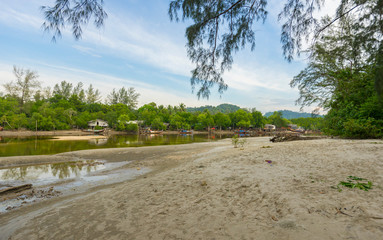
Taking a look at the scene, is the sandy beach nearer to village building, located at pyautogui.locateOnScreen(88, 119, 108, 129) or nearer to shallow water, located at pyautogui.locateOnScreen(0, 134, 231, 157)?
shallow water, located at pyautogui.locateOnScreen(0, 134, 231, 157)

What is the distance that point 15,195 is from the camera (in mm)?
6168

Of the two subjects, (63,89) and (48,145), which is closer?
(48,145)

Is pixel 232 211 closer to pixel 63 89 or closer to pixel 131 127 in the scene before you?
pixel 131 127

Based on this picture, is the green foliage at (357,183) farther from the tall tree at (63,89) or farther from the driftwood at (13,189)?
the tall tree at (63,89)

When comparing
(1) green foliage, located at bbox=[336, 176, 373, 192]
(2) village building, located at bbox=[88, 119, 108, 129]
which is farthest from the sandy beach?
(2) village building, located at bbox=[88, 119, 108, 129]

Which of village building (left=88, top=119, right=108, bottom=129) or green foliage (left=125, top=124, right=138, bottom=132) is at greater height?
village building (left=88, top=119, right=108, bottom=129)

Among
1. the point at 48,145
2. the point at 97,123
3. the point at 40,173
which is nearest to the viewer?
the point at 40,173

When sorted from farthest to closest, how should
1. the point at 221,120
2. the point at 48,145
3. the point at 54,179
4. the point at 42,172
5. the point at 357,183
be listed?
the point at 221,120, the point at 48,145, the point at 42,172, the point at 54,179, the point at 357,183

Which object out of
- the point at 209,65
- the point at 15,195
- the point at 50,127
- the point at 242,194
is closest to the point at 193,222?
the point at 242,194

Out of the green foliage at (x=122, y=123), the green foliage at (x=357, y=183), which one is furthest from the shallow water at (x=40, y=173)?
the green foliage at (x=122, y=123)

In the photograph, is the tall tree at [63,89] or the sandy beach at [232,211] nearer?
the sandy beach at [232,211]

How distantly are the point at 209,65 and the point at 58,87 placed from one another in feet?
307

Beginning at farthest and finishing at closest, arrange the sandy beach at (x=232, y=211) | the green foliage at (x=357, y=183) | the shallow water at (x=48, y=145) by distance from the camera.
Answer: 1. the shallow water at (x=48, y=145)
2. the green foliage at (x=357, y=183)
3. the sandy beach at (x=232, y=211)

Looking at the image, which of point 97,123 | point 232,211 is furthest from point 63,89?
point 232,211
